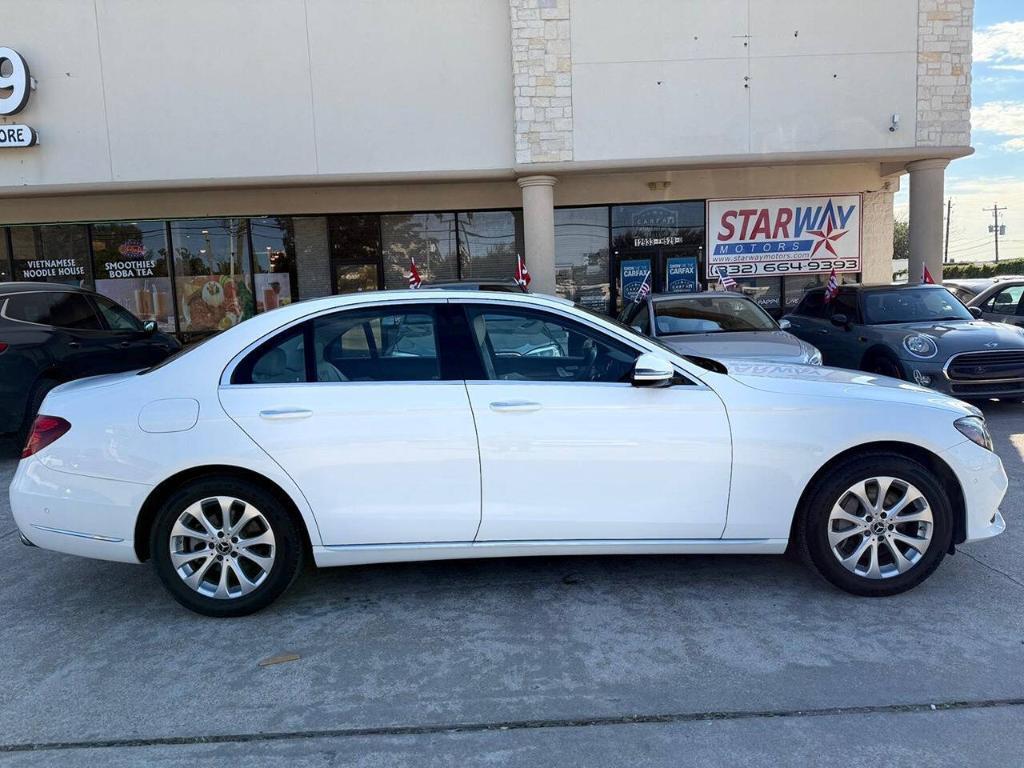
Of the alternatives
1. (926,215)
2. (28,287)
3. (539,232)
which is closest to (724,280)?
(926,215)

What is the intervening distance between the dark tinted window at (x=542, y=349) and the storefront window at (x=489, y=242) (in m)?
11.4

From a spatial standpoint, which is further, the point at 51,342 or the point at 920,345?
the point at 920,345

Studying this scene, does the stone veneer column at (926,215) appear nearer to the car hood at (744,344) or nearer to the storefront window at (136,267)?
the car hood at (744,344)

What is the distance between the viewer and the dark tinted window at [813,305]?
34.7ft

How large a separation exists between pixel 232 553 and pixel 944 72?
13533mm

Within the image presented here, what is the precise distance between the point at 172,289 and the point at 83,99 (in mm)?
4108

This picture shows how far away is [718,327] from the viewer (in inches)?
341

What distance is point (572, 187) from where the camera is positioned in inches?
594

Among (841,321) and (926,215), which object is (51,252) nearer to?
(841,321)

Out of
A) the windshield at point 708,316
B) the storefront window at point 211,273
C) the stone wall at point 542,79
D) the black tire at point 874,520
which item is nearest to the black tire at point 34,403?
the windshield at point 708,316

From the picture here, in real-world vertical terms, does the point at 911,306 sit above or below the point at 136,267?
below

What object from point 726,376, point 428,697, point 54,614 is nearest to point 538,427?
point 726,376

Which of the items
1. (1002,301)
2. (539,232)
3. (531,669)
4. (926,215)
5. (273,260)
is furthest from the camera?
(273,260)

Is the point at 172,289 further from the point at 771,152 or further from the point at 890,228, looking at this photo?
the point at 890,228
